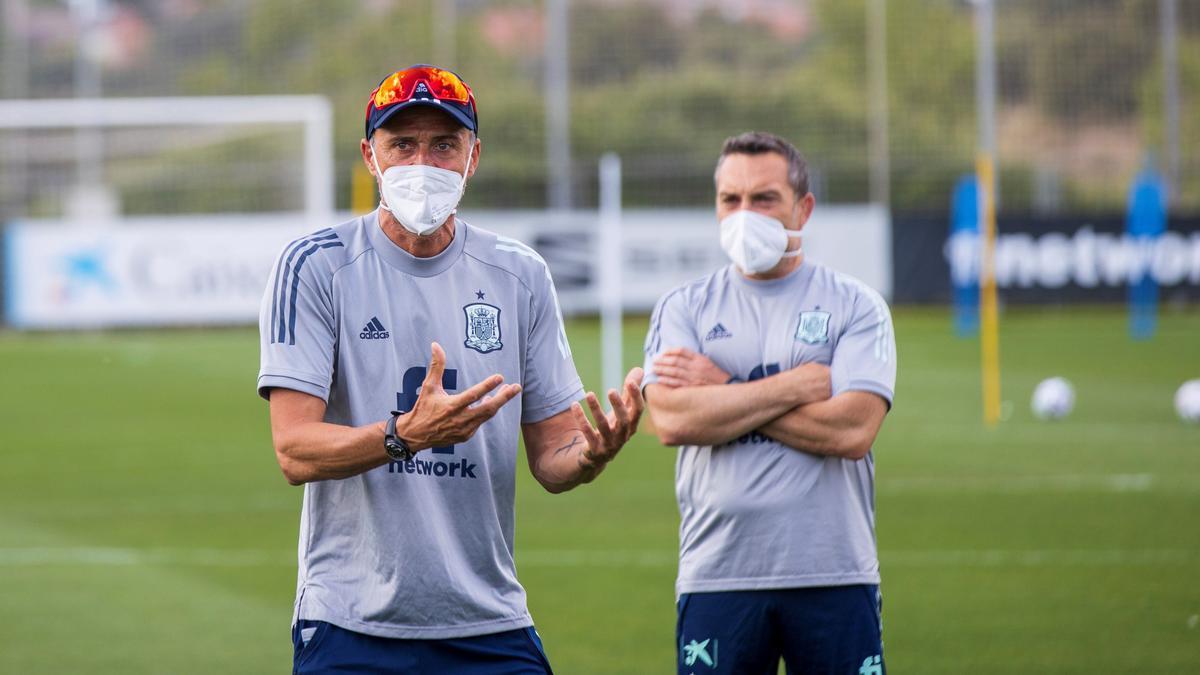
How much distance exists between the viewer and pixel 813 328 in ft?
16.9

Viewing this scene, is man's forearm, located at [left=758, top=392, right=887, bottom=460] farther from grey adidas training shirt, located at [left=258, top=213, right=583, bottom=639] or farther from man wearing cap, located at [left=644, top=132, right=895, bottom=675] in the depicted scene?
grey adidas training shirt, located at [left=258, top=213, right=583, bottom=639]

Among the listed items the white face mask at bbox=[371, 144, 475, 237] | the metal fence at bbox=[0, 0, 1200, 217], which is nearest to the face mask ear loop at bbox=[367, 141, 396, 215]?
the white face mask at bbox=[371, 144, 475, 237]

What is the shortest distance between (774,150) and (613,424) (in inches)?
62.5

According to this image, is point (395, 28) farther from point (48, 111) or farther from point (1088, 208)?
point (1088, 208)

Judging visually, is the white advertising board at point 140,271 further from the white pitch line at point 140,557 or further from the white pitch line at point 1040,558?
the white pitch line at point 1040,558

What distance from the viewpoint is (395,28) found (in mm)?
37500

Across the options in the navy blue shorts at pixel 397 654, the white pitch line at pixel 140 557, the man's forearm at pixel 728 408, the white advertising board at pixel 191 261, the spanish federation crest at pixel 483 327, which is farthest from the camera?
the white advertising board at pixel 191 261

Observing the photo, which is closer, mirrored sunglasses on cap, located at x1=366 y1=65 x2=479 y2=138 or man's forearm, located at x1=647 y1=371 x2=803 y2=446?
mirrored sunglasses on cap, located at x1=366 y1=65 x2=479 y2=138

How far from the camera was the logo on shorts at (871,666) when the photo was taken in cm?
477

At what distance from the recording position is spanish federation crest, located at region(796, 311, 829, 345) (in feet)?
16.9

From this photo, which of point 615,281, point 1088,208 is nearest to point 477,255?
point 615,281

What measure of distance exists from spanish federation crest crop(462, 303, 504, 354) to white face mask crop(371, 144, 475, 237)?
0.22 metres

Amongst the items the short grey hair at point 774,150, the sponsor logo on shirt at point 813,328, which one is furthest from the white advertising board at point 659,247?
the sponsor logo on shirt at point 813,328

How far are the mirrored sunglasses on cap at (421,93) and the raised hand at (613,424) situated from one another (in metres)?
0.76
